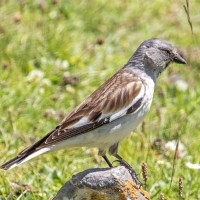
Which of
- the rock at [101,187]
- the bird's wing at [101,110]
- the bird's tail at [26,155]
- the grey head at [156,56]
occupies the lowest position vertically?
the rock at [101,187]

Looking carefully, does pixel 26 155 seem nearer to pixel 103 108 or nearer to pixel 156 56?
pixel 103 108

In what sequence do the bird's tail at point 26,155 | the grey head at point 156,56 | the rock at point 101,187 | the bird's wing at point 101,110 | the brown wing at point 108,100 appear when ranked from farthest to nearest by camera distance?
1. the grey head at point 156,56
2. the brown wing at point 108,100
3. the bird's wing at point 101,110
4. the bird's tail at point 26,155
5. the rock at point 101,187

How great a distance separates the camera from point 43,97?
8031 millimetres

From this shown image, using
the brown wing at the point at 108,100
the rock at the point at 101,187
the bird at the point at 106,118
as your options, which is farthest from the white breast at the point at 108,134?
the rock at the point at 101,187

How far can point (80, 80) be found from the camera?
28.1ft

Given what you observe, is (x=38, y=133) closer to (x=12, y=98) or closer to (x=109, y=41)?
(x=12, y=98)

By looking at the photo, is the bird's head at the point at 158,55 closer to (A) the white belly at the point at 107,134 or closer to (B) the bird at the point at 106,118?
(B) the bird at the point at 106,118

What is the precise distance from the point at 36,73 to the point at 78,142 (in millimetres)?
2681

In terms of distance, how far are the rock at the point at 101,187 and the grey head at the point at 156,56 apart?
4.57 feet

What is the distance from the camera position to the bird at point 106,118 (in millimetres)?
5750

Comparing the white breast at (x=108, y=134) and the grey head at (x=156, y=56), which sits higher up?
the grey head at (x=156, y=56)

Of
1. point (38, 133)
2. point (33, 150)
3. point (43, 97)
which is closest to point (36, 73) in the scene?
point (43, 97)

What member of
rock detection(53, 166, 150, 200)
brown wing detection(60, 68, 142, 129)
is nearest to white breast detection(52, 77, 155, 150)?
brown wing detection(60, 68, 142, 129)

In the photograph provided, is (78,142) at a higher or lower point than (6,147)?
higher
